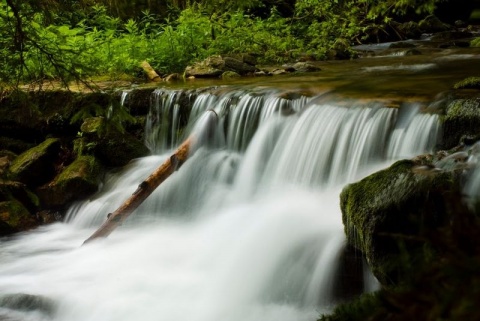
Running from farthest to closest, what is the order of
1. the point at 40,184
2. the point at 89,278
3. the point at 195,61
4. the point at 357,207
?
the point at 195,61
the point at 40,184
the point at 89,278
the point at 357,207

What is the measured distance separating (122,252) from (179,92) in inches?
147

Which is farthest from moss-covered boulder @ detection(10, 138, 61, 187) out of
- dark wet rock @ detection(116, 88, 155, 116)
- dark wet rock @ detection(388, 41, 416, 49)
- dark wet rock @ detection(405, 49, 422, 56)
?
dark wet rock @ detection(388, 41, 416, 49)

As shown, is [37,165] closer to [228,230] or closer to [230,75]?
[228,230]

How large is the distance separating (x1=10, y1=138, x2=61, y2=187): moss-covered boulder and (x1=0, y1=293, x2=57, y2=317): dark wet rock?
3.15 m

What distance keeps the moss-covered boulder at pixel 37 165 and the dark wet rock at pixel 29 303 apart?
124 inches

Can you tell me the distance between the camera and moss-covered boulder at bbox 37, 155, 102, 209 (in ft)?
26.4

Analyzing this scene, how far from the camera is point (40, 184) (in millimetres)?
8336

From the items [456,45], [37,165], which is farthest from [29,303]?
[456,45]

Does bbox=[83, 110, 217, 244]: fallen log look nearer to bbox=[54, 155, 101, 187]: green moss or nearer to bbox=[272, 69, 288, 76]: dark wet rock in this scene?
bbox=[54, 155, 101, 187]: green moss

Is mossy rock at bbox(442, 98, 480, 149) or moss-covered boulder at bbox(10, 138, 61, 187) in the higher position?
mossy rock at bbox(442, 98, 480, 149)

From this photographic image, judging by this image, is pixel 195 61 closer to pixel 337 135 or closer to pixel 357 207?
pixel 337 135

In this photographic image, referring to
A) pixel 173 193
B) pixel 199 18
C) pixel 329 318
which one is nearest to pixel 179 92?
pixel 173 193

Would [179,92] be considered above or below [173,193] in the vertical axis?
above

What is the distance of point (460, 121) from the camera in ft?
18.6
